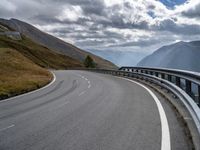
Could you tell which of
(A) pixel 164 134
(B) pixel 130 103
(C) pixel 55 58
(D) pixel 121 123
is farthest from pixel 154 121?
(C) pixel 55 58

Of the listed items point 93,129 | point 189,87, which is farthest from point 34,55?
point 93,129

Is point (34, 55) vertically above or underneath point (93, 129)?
above

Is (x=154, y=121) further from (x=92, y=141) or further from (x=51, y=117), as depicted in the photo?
(x=51, y=117)

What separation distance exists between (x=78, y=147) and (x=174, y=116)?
4276 mm

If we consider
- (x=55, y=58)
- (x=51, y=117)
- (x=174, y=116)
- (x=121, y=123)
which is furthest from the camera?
(x=55, y=58)

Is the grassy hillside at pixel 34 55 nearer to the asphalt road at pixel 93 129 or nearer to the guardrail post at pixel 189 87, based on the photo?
the asphalt road at pixel 93 129

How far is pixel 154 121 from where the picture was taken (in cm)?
985

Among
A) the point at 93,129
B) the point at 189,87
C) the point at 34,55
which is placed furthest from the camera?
the point at 34,55

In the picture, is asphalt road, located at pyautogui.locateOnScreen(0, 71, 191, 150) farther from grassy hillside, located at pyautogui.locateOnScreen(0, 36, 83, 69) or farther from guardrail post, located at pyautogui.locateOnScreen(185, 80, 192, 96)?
grassy hillside, located at pyautogui.locateOnScreen(0, 36, 83, 69)

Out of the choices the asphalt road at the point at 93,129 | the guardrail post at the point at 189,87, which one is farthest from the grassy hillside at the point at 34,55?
the guardrail post at the point at 189,87

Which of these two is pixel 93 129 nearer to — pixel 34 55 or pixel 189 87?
pixel 189 87

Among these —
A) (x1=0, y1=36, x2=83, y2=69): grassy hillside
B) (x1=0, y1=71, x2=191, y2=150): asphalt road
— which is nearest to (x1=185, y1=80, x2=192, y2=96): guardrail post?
(x1=0, y1=71, x2=191, y2=150): asphalt road

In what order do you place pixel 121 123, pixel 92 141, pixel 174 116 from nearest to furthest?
pixel 92 141
pixel 121 123
pixel 174 116

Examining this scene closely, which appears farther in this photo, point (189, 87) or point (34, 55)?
point (34, 55)
